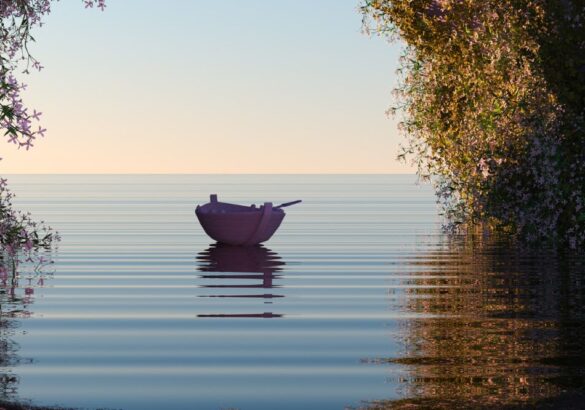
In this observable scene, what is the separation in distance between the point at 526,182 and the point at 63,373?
1815 centimetres

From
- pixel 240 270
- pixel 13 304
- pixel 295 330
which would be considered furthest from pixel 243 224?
pixel 295 330

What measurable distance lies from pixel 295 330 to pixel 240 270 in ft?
29.9

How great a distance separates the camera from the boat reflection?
17.7m

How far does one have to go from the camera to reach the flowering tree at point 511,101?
25.0m

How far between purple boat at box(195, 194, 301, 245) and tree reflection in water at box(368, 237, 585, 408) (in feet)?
25.9

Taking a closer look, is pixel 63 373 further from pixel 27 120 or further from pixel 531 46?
pixel 531 46

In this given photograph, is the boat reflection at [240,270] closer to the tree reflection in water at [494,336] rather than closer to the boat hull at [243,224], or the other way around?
the boat hull at [243,224]

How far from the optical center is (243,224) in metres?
30.2

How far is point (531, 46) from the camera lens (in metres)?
26.2

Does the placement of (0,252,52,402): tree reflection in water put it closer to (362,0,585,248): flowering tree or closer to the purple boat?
the purple boat

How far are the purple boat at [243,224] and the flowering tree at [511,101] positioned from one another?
17.2 ft

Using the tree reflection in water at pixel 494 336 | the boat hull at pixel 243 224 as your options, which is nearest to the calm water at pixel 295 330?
the tree reflection in water at pixel 494 336

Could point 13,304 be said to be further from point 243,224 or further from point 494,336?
point 243,224

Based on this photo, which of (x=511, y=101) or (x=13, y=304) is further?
(x=511, y=101)
